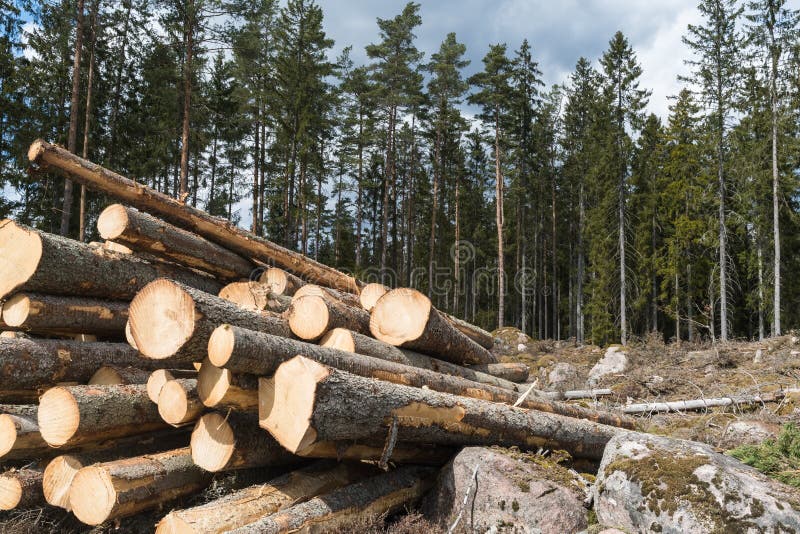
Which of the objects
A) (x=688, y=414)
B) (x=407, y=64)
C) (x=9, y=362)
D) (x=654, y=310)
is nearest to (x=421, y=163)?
(x=407, y=64)

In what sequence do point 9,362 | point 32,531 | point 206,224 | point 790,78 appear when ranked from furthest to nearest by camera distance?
point 790,78 → point 206,224 → point 9,362 → point 32,531

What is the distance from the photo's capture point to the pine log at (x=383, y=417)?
372 cm

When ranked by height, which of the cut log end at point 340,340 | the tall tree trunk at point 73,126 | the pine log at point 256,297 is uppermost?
the tall tree trunk at point 73,126

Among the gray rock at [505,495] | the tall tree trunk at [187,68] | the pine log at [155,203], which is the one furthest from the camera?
the tall tree trunk at [187,68]

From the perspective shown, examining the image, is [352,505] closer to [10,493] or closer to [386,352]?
[386,352]

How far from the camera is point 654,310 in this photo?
30656mm

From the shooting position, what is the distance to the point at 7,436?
4.48 m

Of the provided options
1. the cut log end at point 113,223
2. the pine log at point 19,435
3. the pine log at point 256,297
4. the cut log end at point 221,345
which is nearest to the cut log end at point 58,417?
the pine log at point 19,435

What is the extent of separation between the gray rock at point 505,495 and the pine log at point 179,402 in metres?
2.32

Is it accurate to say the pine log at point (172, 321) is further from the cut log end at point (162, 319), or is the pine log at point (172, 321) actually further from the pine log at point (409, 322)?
the pine log at point (409, 322)

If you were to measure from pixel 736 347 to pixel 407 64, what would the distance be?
20.9 meters

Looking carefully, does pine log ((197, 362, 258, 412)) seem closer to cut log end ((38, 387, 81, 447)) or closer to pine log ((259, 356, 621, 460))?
pine log ((259, 356, 621, 460))

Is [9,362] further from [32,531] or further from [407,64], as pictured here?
[407,64]

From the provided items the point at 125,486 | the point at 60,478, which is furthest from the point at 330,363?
the point at 60,478
